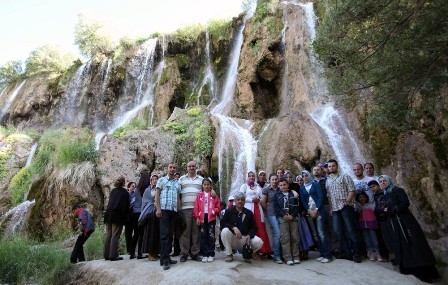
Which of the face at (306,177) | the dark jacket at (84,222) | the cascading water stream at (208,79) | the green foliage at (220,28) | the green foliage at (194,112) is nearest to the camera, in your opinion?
the face at (306,177)

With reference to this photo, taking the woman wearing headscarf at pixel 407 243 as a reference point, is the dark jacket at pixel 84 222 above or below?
above

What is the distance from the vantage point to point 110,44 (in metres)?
26.8

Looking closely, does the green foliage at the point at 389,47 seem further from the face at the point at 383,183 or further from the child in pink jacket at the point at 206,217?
the child in pink jacket at the point at 206,217

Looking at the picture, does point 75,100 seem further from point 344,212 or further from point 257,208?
point 344,212

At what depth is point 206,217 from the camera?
664 cm

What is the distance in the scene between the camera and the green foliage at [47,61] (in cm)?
3147

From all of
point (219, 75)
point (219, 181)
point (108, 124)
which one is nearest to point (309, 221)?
point (219, 181)

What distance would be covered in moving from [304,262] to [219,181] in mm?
5542

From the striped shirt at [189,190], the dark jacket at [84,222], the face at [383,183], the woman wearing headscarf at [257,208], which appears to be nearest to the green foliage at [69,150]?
the dark jacket at [84,222]

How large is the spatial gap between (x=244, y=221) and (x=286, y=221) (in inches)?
32.1

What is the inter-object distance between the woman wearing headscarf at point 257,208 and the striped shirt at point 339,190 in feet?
4.50

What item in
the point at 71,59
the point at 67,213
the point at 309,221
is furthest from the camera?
the point at 71,59

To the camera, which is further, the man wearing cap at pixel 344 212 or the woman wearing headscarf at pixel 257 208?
the woman wearing headscarf at pixel 257 208

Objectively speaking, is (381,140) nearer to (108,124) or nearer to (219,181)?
(219,181)
